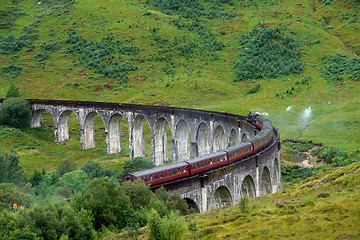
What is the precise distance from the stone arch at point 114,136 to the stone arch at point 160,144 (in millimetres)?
10178

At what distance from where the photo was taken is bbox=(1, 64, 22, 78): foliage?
12117cm

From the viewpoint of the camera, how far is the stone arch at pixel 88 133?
285ft

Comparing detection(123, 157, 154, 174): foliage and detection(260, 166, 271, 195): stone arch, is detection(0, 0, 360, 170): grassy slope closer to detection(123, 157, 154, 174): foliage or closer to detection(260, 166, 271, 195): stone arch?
detection(123, 157, 154, 174): foliage

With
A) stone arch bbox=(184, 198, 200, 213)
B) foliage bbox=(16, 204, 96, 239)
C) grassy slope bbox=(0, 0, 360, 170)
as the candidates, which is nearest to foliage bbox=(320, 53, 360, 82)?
grassy slope bbox=(0, 0, 360, 170)

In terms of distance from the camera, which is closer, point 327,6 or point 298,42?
point 298,42

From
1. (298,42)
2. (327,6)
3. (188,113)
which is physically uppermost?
(327,6)

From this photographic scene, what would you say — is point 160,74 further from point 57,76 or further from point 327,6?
point 327,6

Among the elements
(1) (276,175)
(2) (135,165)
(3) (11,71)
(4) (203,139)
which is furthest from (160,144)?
(3) (11,71)

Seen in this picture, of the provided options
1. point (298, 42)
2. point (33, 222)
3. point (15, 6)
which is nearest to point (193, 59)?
point (298, 42)

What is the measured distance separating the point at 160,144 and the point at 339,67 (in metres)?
61.0

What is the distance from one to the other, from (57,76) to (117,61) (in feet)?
57.4

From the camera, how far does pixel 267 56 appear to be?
12350cm

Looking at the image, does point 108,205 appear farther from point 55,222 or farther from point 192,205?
point 192,205

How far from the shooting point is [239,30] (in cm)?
14050
